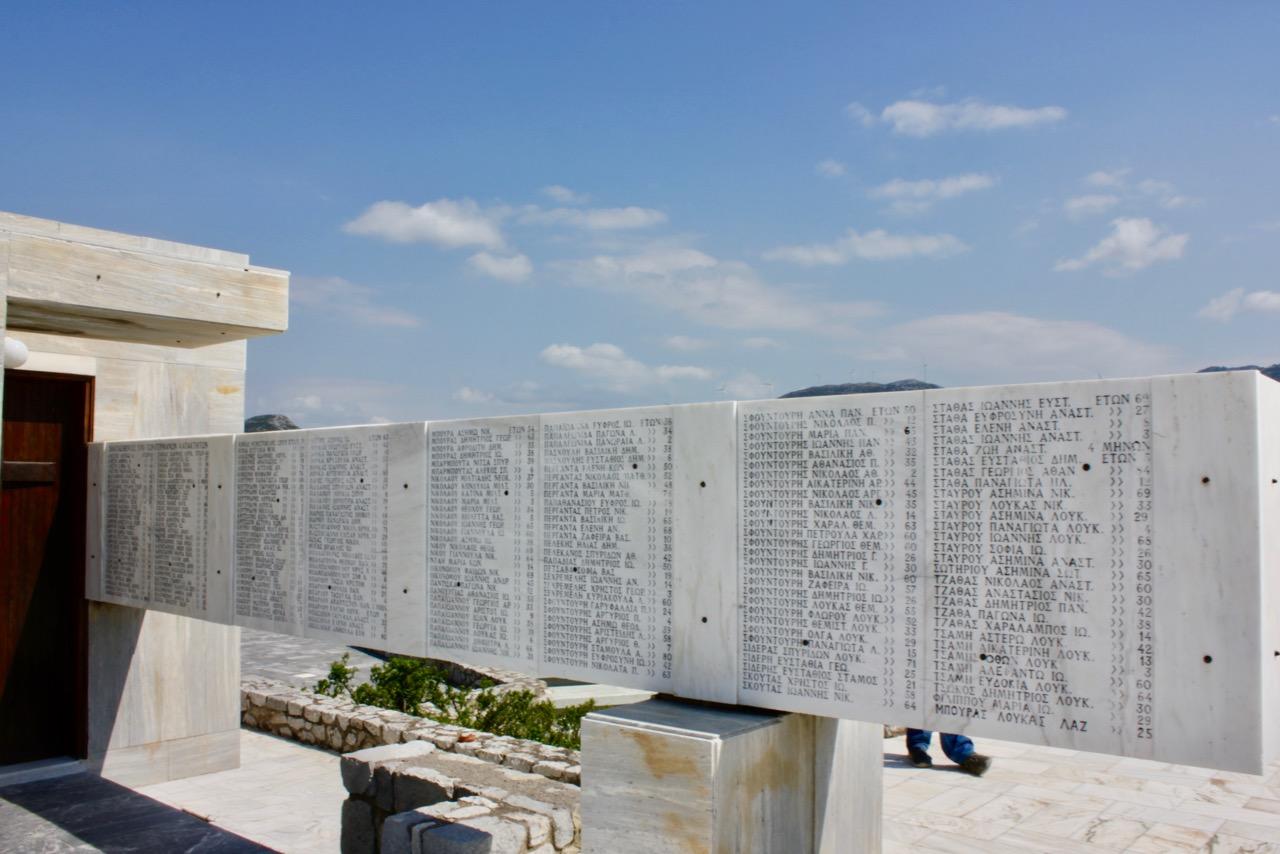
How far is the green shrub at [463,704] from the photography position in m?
9.82

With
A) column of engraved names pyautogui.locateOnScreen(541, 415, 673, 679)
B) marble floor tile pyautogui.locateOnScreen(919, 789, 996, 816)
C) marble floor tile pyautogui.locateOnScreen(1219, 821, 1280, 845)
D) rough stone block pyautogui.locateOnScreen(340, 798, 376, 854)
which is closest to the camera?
column of engraved names pyautogui.locateOnScreen(541, 415, 673, 679)

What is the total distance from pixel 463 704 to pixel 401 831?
16.1 ft

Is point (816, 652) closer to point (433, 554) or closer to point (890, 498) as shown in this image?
point (890, 498)

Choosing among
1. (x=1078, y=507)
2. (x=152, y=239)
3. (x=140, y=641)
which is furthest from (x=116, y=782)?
(x=1078, y=507)

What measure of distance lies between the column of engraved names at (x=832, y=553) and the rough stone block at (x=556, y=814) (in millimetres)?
1952

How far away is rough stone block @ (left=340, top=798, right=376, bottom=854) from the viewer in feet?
23.3

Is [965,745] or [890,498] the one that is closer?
[890,498]

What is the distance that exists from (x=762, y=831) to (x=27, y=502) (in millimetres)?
7550

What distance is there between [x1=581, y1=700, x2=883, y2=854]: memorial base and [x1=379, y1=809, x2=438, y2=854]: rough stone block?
147 cm

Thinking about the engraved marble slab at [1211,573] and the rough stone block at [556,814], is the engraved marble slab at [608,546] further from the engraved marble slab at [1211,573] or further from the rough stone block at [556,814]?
the engraved marble slab at [1211,573]

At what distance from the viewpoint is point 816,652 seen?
187 inches

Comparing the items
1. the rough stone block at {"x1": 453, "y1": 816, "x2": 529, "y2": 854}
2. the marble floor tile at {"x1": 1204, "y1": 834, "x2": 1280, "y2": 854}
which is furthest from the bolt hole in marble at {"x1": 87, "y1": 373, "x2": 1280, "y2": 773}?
the marble floor tile at {"x1": 1204, "y1": 834, "x2": 1280, "y2": 854}

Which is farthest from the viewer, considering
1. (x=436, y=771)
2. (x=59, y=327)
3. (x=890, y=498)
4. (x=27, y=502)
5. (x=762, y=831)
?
(x=27, y=502)

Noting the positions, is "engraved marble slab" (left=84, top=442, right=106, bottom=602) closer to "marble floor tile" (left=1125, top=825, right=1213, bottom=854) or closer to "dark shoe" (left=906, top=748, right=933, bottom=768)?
"dark shoe" (left=906, top=748, right=933, bottom=768)
